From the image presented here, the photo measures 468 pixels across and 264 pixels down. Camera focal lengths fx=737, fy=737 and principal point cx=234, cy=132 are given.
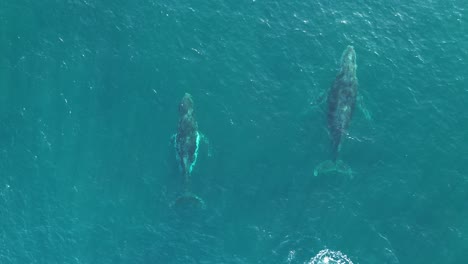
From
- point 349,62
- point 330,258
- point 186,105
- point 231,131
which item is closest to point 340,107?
point 349,62

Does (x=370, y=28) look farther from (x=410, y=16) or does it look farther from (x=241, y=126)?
(x=241, y=126)

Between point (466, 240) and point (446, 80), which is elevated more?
point (446, 80)

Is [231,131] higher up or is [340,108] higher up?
[340,108]

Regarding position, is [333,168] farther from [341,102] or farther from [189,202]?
[189,202]

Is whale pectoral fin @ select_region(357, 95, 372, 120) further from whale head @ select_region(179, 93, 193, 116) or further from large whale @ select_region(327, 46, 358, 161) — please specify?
whale head @ select_region(179, 93, 193, 116)

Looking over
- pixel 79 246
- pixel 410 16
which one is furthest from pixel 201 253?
pixel 410 16

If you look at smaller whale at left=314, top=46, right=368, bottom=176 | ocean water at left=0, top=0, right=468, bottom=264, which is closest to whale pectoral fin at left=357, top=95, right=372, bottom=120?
smaller whale at left=314, top=46, right=368, bottom=176
